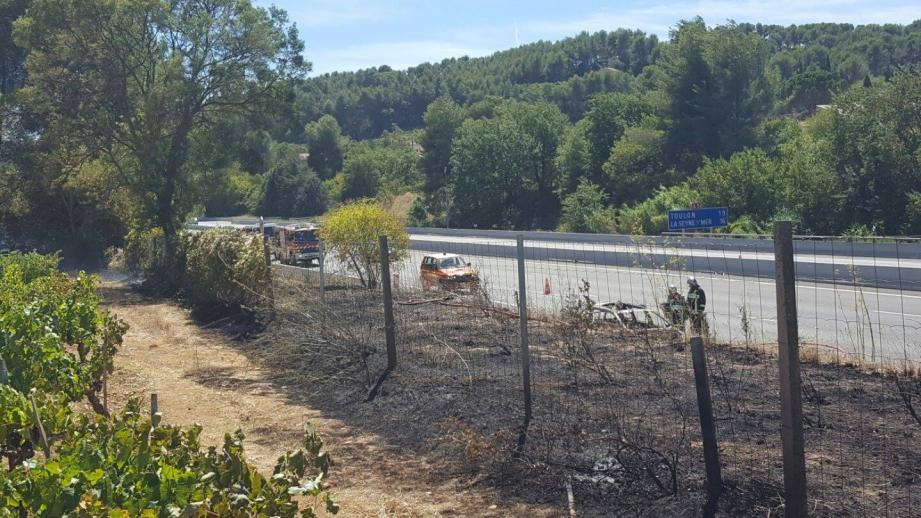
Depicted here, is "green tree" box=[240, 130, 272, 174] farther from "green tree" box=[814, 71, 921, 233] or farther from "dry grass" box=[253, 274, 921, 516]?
"green tree" box=[814, 71, 921, 233]

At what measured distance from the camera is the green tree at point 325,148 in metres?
105

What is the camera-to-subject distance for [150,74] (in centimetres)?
3222

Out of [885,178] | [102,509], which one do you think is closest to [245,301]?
[102,509]

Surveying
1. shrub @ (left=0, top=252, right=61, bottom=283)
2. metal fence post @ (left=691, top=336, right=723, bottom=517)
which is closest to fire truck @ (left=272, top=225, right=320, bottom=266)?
shrub @ (left=0, top=252, right=61, bottom=283)

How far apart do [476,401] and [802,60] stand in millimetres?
146713

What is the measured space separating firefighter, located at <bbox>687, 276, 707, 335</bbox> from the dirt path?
218 centimetres

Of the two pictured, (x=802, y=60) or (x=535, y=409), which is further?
(x=802, y=60)

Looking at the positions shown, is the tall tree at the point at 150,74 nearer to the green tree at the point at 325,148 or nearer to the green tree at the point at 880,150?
the green tree at the point at 880,150

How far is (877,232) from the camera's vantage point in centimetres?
3806

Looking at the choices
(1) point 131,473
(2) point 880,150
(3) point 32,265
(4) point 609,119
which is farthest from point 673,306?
(4) point 609,119

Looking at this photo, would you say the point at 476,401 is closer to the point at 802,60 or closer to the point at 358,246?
the point at 358,246

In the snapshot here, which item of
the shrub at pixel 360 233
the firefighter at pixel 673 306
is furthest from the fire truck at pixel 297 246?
the firefighter at pixel 673 306

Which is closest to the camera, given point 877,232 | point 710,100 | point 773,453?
point 773,453

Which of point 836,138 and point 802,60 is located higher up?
point 802,60
